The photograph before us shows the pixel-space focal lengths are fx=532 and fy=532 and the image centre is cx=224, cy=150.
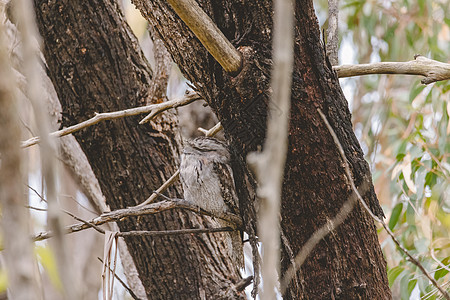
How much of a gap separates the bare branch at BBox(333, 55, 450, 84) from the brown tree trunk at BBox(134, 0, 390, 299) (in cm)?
17

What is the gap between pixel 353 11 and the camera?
4770 millimetres

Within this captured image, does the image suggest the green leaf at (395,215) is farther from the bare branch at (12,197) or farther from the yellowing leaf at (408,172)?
the bare branch at (12,197)

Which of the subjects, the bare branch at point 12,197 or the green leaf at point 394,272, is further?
the green leaf at point 394,272

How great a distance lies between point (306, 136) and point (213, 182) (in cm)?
68

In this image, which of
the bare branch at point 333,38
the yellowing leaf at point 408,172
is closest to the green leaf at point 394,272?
the yellowing leaf at point 408,172

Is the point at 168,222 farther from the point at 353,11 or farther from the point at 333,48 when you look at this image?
the point at 353,11

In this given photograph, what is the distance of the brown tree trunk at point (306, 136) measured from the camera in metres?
1.49

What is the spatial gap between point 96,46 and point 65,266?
6.17ft

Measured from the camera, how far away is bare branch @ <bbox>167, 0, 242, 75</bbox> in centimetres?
136

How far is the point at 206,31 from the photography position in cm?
138

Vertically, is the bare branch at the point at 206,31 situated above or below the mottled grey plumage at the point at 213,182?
above

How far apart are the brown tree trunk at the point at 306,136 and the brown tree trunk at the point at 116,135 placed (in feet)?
2.61

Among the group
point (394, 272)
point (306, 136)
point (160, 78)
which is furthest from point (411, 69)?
point (394, 272)

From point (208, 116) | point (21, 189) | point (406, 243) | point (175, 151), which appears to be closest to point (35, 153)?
point (208, 116)
